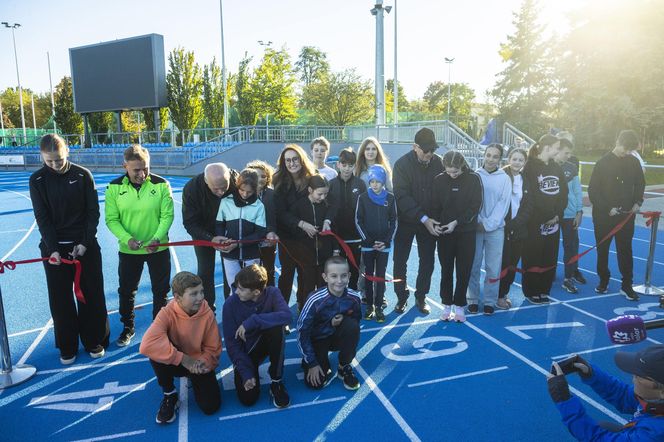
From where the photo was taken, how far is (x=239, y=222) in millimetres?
4652

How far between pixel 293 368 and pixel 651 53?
28538 millimetres

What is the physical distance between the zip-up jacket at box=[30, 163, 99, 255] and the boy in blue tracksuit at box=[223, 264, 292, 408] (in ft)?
5.46

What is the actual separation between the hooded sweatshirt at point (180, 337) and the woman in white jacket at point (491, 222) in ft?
10.8

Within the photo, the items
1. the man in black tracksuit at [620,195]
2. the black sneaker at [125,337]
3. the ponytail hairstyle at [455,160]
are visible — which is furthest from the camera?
the man in black tracksuit at [620,195]

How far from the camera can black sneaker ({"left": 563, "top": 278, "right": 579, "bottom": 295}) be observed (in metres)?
6.26

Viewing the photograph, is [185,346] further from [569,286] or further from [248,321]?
[569,286]

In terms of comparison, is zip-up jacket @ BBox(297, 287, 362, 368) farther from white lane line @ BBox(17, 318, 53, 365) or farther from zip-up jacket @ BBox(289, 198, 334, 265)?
white lane line @ BBox(17, 318, 53, 365)

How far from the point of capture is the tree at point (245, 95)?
36.6 m

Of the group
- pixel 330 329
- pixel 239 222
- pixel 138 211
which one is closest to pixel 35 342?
pixel 138 211

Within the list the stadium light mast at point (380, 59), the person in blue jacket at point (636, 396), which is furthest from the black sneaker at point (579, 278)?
the stadium light mast at point (380, 59)

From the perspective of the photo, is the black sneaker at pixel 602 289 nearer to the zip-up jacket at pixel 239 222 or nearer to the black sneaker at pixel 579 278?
the black sneaker at pixel 579 278

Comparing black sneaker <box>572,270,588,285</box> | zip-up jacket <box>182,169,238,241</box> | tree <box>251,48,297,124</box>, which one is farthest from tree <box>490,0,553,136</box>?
zip-up jacket <box>182,169,238,241</box>

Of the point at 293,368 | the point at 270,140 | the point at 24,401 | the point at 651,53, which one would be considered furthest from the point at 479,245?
the point at 651,53

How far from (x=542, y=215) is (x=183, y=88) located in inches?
1317
